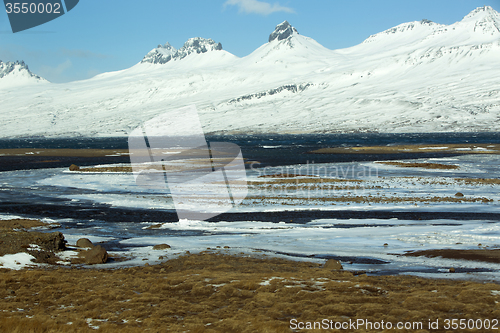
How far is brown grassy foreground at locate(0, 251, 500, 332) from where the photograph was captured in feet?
33.9

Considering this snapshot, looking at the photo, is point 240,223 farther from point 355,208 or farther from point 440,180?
point 440,180

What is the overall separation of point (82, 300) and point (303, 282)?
6.28 m

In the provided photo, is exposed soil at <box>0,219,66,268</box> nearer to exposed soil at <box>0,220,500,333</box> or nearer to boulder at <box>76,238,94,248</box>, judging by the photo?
boulder at <box>76,238,94,248</box>

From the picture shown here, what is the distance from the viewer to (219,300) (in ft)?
40.1

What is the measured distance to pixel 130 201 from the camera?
110 feet

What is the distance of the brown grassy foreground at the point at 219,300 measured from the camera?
33.9 feet

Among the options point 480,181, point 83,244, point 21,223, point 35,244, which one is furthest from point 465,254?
point 480,181

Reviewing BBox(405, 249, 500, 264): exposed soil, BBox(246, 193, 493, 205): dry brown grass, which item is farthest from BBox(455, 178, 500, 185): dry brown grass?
BBox(405, 249, 500, 264): exposed soil

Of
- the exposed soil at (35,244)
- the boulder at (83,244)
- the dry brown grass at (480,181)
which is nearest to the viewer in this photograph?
the exposed soil at (35,244)

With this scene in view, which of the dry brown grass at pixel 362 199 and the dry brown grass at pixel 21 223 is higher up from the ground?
the dry brown grass at pixel 21 223

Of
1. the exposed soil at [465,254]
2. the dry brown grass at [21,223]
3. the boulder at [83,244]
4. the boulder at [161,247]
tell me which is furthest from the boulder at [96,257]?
the exposed soil at [465,254]

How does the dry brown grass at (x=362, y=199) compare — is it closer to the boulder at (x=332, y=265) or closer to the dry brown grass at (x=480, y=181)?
the dry brown grass at (x=480, y=181)

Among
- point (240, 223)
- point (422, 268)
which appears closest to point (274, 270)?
point (422, 268)

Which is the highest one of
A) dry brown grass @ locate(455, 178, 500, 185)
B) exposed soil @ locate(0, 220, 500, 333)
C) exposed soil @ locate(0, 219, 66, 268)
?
exposed soil @ locate(0, 219, 66, 268)
